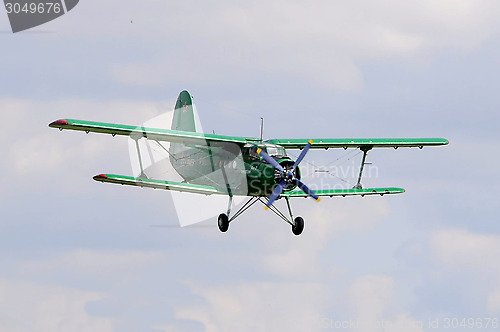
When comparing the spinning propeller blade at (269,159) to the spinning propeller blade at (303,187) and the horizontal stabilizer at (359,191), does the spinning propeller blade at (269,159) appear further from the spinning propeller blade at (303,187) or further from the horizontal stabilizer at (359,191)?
the horizontal stabilizer at (359,191)

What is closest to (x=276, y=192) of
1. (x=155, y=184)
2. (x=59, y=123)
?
(x=155, y=184)

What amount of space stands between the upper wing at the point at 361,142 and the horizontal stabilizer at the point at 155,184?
401 cm

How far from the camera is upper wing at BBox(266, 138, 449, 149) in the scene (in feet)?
165

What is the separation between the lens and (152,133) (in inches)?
1874

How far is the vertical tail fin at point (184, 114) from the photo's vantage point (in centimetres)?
5724

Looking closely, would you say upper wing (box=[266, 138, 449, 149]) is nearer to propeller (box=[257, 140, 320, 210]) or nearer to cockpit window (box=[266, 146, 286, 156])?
cockpit window (box=[266, 146, 286, 156])

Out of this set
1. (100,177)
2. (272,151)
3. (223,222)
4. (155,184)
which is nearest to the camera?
(100,177)

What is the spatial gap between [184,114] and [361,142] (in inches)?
428

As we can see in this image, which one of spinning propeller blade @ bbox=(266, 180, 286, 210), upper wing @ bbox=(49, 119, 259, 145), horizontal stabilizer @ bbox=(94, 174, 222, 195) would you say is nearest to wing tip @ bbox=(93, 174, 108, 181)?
horizontal stabilizer @ bbox=(94, 174, 222, 195)

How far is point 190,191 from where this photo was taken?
4747 centimetres

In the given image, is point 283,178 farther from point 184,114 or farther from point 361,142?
point 184,114

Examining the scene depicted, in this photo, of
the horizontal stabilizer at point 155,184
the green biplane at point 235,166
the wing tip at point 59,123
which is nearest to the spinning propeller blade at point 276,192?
the green biplane at point 235,166

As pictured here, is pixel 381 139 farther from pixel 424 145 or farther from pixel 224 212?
pixel 224 212

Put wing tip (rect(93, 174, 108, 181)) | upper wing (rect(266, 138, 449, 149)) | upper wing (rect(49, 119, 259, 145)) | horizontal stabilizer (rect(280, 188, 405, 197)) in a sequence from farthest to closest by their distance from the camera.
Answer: horizontal stabilizer (rect(280, 188, 405, 197))
upper wing (rect(266, 138, 449, 149))
upper wing (rect(49, 119, 259, 145))
wing tip (rect(93, 174, 108, 181))
